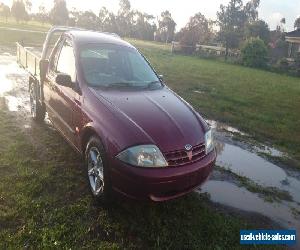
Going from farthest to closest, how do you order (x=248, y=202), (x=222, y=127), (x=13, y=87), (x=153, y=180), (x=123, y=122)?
(x=13, y=87) → (x=222, y=127) → (x=248, y=202) → (x=123, y=122) → (x=153, y=180)

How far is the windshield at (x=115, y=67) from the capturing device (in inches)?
211

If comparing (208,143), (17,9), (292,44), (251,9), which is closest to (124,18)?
(17,9)

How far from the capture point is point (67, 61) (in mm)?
5859

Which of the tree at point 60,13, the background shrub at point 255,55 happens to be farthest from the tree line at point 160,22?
the background shrub at point 255,55

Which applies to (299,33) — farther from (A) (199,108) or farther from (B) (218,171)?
(B) (218,171)

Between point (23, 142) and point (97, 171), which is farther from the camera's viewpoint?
point (23, 142)

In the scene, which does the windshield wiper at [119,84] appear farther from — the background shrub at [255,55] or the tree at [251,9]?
the tree at [251,9]

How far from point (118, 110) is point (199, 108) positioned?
21.0 feet

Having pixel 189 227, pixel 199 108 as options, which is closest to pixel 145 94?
pixel 189 227

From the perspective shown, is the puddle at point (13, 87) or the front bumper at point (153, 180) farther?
the puddle at point (13, 87)

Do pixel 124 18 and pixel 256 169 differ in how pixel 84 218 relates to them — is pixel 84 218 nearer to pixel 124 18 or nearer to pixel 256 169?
pixel 256 169

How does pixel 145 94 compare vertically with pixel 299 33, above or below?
below

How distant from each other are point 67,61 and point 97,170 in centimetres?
216

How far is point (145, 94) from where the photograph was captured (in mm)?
5219
